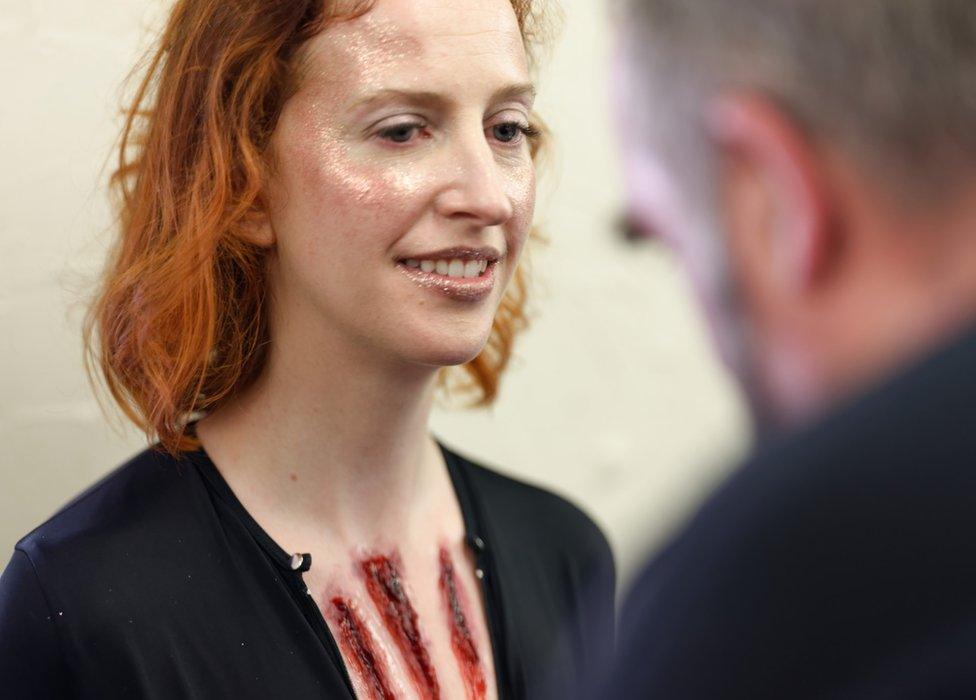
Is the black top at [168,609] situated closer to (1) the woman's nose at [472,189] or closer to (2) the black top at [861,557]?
(1) the woman's nose at [472,189]

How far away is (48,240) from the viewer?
165 centimetres

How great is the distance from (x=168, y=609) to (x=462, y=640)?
1.12 feet

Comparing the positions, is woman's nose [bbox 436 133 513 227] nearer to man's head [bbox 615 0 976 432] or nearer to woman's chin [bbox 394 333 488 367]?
woman's chin [bbox 394 333 488 367]

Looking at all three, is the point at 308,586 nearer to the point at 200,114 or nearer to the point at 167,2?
the point at 200,114

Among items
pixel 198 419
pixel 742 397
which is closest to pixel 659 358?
pixel 198 419

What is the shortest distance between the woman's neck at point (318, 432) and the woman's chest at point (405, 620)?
0.16 feet

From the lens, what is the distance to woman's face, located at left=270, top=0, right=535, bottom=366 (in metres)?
1.24

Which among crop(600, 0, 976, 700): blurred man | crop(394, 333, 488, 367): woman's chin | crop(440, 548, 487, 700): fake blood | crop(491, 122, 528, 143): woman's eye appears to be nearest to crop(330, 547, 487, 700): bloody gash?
crop(440, 548, 487, 700): fake blood

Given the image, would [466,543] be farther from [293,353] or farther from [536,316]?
[536,316]

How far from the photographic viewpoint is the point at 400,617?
138cm

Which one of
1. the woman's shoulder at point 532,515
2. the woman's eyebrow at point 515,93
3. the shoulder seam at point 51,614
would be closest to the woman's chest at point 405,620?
the woman's shoulder at point 532,515

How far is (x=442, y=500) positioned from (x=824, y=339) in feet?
3.38

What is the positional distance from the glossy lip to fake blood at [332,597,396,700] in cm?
36

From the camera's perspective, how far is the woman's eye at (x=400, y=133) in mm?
1251
